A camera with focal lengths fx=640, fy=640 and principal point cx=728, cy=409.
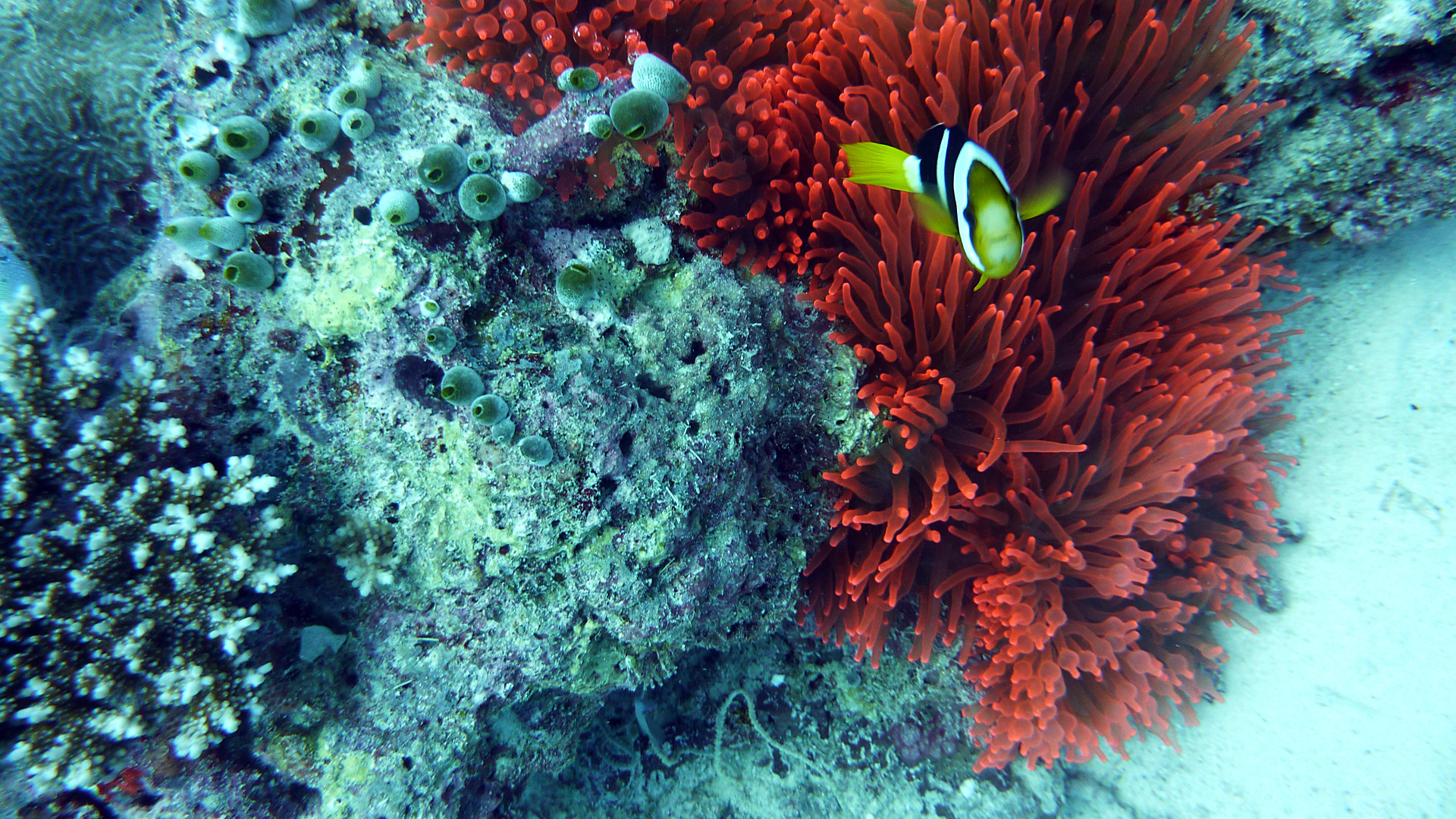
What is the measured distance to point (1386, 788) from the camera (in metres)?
3.03

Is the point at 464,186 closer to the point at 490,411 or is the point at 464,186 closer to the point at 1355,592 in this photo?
the point at 490,411

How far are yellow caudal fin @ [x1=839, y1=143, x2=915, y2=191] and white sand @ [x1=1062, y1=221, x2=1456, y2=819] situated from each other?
301 centimetres

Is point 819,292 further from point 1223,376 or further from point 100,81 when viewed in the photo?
point 100,81

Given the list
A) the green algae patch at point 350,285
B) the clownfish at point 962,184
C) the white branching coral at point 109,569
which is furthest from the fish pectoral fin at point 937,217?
the white branching coral at point 109,569

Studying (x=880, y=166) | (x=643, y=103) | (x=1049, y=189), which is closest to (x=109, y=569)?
(x=643, y=103)

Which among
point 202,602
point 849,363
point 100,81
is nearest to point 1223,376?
point 849,363

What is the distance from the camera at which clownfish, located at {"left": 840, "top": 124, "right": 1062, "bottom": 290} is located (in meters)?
1.79

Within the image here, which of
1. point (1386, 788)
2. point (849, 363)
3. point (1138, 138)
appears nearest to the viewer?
point (849, 363)

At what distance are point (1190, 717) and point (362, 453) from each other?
3.96 meters

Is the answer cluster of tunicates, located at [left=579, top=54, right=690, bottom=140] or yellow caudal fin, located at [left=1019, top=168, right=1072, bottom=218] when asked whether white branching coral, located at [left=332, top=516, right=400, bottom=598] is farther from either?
yellow caudal fin, located at [left=1019, top=168, right=1072, bottom=218]

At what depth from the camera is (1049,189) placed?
2564 millimetres

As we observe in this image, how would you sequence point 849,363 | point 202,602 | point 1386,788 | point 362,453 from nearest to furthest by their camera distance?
1. point 202,602
2. point 362,453
3. point 849,363
4. point 1386,788

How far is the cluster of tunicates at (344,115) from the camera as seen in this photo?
223cm

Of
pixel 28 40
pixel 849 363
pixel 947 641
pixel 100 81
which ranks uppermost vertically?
pixel 28 40
